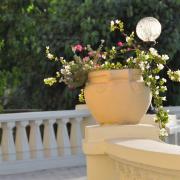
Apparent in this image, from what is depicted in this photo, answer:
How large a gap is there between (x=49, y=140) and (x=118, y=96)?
3719 mm

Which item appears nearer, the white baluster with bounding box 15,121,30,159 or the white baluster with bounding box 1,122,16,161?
the white baluster with bounding box 1,122,16,161

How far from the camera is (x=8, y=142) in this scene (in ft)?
23.6

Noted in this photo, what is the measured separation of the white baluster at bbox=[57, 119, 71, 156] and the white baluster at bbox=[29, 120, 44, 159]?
1.07 feet

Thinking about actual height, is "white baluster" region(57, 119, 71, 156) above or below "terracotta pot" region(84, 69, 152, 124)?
below

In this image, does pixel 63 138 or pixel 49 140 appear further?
pixel 63 138

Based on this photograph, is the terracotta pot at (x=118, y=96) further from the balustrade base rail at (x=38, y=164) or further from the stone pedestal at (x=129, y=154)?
the balustrade base rail at (x=38, y=164)

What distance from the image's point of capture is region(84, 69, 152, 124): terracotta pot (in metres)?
3.90

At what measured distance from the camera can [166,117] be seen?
4508 millimetres

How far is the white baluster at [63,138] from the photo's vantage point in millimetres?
7586

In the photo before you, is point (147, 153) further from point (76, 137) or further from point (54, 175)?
point (76, 137)

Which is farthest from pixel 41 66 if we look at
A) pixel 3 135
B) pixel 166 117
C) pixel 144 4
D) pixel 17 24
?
pixel 166 117

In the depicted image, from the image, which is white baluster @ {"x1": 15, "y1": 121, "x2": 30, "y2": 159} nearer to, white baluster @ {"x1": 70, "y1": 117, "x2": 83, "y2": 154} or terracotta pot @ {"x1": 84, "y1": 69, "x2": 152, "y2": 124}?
white baluster @ {"x1": 70, "y1": 117, "x2": 83, "y2": 154}

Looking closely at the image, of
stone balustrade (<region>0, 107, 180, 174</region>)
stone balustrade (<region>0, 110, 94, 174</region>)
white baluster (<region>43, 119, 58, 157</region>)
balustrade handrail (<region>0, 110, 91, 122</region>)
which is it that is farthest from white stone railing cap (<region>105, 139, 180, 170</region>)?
white baluster (<region>43, 119, 58, 157</region>)

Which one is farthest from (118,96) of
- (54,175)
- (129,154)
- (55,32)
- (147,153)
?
(55,32)
